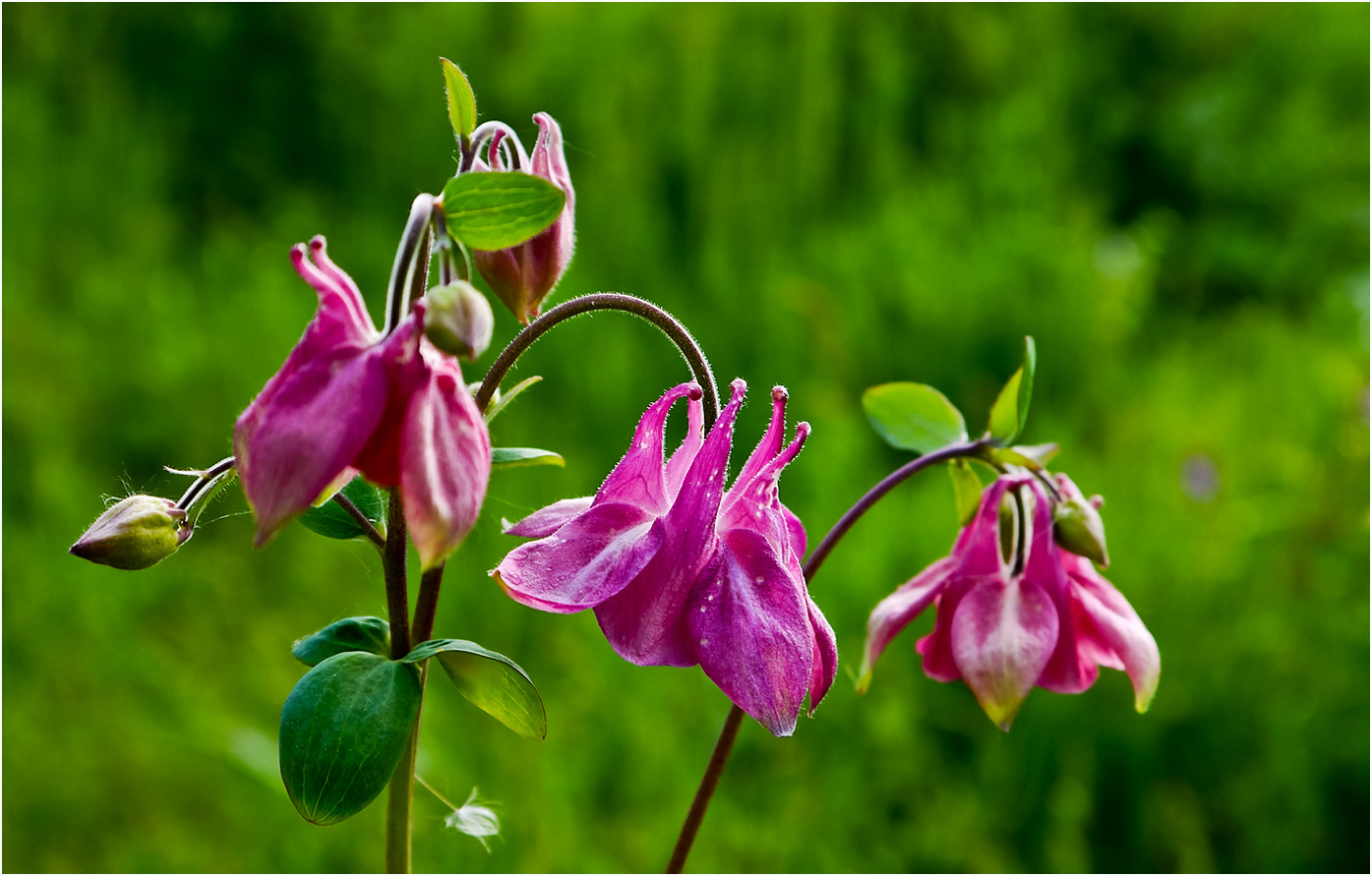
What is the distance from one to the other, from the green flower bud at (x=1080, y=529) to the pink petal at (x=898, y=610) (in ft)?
0.23

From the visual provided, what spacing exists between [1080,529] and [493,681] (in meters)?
0.28

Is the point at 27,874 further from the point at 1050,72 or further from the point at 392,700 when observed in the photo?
the point at 1050,72

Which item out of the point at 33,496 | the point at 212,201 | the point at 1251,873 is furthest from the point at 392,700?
the point at 212,201

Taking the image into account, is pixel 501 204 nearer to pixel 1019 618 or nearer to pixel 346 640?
pixel 346 640

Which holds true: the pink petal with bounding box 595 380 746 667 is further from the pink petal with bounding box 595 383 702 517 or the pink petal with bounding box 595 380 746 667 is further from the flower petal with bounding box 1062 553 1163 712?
the flower petal with bounding box 1062 553 1163 712

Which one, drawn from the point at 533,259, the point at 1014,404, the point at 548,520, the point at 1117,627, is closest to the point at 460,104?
the point at 533,259

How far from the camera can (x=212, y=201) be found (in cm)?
283

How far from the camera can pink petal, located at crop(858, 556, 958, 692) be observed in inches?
25.5

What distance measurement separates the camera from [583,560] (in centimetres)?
49

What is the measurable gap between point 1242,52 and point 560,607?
10.8 feet

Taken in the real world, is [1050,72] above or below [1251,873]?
above

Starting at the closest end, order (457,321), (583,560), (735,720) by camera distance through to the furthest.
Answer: (457,321)
(583,560)
(735,720)

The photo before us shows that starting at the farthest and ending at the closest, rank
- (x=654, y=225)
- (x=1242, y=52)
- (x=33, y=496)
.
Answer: (x=1242, y=52) < (x=654, y=225) < (x=33, y=496)

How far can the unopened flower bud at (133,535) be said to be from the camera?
0.52m
